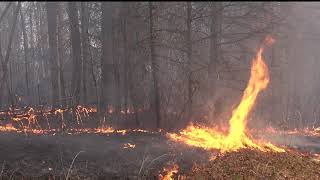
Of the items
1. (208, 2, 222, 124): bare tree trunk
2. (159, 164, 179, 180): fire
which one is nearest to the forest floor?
(159, 164, 179, 180): fire

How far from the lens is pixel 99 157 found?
32.1 ft

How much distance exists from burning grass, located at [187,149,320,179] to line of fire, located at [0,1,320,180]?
2 centimetres

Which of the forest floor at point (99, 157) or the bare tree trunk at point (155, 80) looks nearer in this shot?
the forest floor at point (99, 157)

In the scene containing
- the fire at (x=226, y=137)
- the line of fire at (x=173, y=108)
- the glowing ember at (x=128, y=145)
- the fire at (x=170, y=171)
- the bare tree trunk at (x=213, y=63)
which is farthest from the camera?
the bare tree trunk at (x=213, y=63)

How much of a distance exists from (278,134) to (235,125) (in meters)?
2.74

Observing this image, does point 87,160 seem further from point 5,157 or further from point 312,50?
point 312,50

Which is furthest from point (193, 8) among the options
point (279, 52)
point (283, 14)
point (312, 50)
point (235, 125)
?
point (312, 50)

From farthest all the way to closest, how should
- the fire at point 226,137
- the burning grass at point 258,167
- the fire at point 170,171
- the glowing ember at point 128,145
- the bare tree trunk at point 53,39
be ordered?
the bare tree trunk at point 53,39
the fire at point 226,137
the glowing ember at point 128,145
the fire at point 170,171
the burning grass at point 258,167

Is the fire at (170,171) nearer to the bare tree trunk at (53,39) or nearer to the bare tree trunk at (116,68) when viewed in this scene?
the bare tree trunk at (116,68)

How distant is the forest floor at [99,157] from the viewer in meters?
8.80

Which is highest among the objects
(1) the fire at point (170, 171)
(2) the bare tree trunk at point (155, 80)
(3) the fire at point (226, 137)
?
(2) the bare tree trunk at point (155, 80)

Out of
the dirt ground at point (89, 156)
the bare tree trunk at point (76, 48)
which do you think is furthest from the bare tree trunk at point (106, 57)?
the dirt ground at point (89, 156)

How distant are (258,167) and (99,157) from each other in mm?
3722

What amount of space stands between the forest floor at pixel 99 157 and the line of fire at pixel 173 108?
0.08 ft
